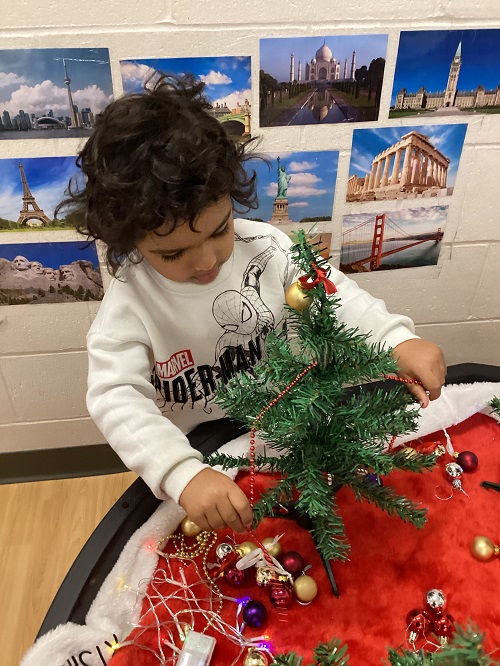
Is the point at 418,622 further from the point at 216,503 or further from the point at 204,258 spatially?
the point at 204,258

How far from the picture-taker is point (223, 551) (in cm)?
74

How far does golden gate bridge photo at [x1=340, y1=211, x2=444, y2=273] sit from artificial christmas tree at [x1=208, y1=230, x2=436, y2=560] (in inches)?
18.2

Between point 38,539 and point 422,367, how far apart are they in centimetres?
95

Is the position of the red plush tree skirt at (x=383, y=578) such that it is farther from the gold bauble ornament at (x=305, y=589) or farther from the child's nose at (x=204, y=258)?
the child's nose at (x=204, y=258)

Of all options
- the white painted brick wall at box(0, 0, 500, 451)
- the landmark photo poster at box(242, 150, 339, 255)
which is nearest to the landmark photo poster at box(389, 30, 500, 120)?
the white painted brick wall at box(0, 0, 500, 451)

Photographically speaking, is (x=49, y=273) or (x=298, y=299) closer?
(x=298, y=299)

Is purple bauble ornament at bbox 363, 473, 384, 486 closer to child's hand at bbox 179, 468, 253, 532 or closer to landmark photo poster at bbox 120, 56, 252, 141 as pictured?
child's hand at bbox 179, 468, 253, 532

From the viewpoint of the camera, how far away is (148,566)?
751mm

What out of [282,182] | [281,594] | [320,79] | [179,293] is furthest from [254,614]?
[320,79]

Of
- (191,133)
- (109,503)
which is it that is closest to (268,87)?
(191,133)

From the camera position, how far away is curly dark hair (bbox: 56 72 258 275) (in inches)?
23.5

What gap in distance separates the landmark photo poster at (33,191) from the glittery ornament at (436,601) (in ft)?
2.54

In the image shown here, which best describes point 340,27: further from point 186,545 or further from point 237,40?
point 186,545

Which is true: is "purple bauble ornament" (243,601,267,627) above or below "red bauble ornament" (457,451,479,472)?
below
